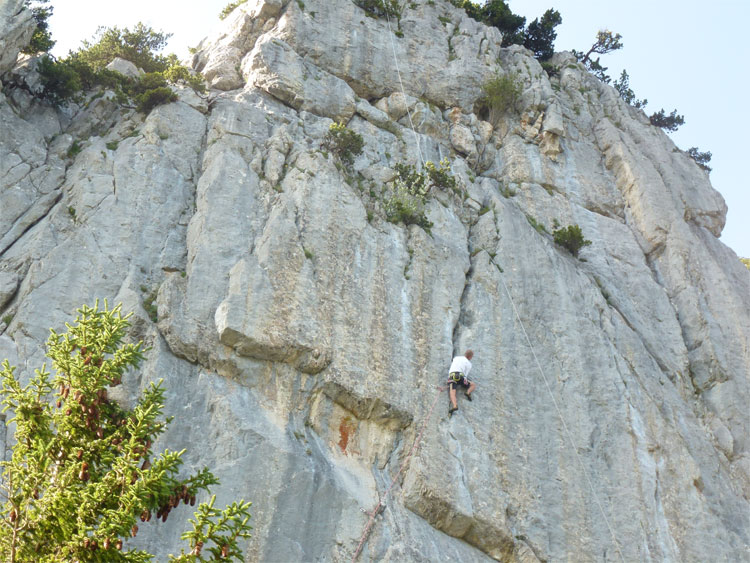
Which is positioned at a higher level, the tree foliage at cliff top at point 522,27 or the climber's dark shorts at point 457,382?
the tree foliage at cliff top at point 522,27

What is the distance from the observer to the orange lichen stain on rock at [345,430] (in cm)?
1916

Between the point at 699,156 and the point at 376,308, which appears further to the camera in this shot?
the point at 699,156

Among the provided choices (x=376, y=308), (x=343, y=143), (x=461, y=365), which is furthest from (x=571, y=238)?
(x=376, y=308)

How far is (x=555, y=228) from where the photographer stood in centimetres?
2759

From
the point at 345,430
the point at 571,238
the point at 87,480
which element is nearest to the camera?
the point at 87,480

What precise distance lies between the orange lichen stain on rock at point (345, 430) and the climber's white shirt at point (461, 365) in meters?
3.00

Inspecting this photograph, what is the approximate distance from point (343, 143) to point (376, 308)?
661cm

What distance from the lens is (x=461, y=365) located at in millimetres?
20562

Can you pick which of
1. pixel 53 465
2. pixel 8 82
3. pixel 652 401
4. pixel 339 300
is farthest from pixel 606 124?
pixel 53 465

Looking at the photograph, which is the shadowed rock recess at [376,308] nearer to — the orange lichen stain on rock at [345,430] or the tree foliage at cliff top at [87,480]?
the orange lichen stain on rock at [345,430]

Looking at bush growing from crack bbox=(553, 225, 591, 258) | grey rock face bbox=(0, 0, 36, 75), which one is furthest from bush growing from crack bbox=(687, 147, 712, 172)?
grey rock face bbox=(0, 0, 36, 75)

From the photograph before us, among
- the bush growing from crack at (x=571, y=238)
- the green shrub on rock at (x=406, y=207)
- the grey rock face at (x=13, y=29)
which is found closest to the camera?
the grey rock face at (x=13, y=29)

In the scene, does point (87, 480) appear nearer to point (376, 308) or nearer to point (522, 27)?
point (376, 308)

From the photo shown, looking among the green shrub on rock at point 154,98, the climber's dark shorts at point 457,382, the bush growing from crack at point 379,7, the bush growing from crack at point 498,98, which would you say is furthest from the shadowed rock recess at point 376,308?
the bush growing from crack at point 379,7
